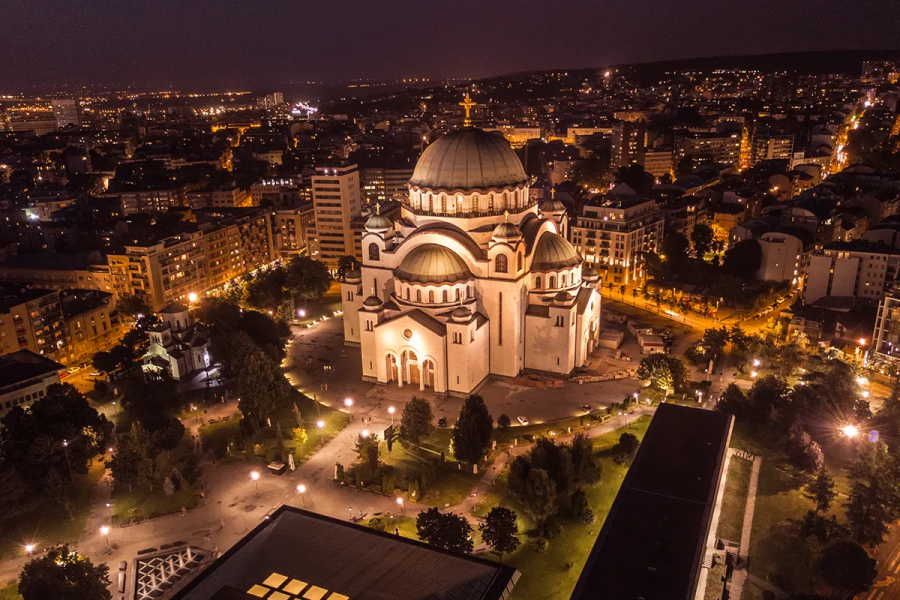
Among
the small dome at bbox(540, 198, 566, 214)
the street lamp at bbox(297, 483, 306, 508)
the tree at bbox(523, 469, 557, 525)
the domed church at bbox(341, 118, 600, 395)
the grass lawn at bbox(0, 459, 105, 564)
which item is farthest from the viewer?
the small dome at bbox(540, 198, 566, 214)

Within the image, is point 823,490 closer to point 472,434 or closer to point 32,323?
point 472,434

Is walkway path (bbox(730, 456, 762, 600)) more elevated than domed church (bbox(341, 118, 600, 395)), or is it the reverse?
domed church (bbox(341, 118, 600, 395))

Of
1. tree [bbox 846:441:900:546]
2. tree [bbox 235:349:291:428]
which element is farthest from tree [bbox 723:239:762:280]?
tree [bbox 235:349:291:428]

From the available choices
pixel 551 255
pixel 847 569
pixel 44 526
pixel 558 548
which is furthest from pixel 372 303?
pixel 847 569

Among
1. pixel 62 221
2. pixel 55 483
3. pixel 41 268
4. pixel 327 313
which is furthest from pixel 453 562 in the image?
pixel 62 221

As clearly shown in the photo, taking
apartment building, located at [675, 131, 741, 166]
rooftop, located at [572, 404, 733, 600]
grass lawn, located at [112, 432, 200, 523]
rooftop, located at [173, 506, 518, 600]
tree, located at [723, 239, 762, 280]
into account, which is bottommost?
grass lawn, located at [112, 432, 200, 523]

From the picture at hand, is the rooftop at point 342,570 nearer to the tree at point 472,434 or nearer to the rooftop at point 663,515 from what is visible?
the rooftop at point 663,515

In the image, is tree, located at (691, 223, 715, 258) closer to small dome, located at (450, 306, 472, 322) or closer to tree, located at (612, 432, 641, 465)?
small dome, located at (450, 306, 472, 322)
